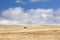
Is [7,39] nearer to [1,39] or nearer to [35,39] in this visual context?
[1,39]

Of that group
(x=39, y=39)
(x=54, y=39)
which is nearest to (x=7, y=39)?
(x=39, y=39)

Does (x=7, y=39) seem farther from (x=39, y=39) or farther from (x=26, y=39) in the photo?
(x=39, y=39)

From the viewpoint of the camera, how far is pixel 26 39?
103 ft

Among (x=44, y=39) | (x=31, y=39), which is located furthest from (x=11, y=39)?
(x=44, y=39)

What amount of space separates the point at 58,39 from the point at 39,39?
304 centimetres

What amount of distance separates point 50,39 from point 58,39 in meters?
1.28

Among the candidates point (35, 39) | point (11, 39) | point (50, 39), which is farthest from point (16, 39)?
point (50, 39)

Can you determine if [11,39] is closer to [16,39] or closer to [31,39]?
[16,39]

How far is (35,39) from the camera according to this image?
31484 millimetres

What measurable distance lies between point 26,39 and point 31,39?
2.97 feet

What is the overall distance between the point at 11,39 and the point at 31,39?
127 inches

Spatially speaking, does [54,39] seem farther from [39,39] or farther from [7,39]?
[7,39]

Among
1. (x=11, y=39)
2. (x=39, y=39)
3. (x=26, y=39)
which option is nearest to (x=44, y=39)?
(x=39, y=39)

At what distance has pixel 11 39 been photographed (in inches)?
1241
